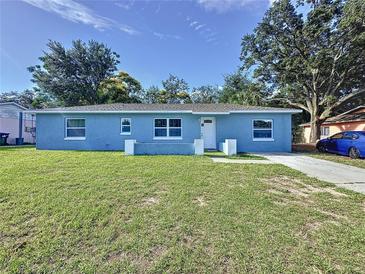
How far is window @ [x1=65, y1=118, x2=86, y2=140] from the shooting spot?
46.2 feet

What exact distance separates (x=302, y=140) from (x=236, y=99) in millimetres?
10672

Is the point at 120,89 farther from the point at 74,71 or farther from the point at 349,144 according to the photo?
the point at 349,144

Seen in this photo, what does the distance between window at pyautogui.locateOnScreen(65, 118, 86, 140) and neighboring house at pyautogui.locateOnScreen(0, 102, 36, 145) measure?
1128cm

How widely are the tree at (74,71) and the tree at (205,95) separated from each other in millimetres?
15685

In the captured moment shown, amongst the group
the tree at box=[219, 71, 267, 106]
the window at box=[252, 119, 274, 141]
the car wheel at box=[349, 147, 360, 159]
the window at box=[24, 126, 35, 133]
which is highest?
the tree at box=[219, 71, 267, 106]

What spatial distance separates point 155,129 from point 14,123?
18891 mm

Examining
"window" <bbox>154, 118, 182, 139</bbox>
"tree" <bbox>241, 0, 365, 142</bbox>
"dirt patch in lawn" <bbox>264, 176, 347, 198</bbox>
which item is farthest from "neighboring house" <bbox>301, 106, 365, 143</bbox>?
"dirt patch in lawn" <bbox>264, 176, 347, 198</bbox>

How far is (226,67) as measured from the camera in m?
34.8

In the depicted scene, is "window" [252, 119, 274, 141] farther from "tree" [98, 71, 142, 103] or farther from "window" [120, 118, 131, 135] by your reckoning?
"tree" [98, 71, 142, 103]

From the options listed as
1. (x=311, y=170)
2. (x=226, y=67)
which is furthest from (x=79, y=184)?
(x=226, y=67)

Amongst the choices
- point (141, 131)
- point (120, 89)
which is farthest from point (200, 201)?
point (120, 89)

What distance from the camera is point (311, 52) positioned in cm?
1966

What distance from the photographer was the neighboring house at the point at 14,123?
21.7 m

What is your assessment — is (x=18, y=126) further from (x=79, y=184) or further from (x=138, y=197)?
(x=138, y=197)
